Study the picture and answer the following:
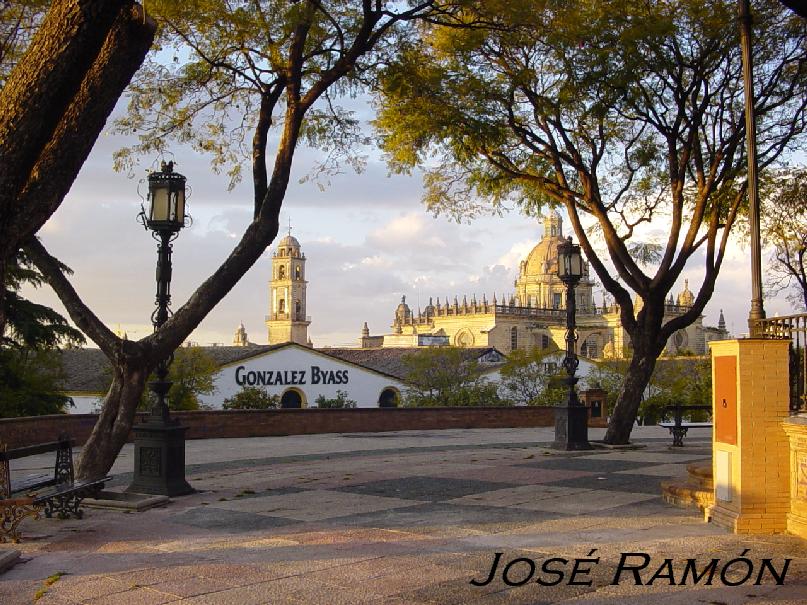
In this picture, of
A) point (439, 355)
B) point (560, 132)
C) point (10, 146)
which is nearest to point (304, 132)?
point (560, 132)

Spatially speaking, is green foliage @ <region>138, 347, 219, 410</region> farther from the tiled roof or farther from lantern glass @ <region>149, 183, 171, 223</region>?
lantern glass @ <region>149, 183, 171, 223</region>

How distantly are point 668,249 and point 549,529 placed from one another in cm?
1108

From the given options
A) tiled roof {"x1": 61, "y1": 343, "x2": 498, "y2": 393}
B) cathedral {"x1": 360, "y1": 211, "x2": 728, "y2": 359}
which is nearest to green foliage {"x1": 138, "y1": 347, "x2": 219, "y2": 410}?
tiled roof {"x1": 61, "y1": 343, "x2": 498, "y2": 393}

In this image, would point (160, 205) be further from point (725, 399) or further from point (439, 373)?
point (439, 373)

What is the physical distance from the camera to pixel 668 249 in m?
19.4

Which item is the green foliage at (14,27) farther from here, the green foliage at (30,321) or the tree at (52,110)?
the green foliage at (30,321)

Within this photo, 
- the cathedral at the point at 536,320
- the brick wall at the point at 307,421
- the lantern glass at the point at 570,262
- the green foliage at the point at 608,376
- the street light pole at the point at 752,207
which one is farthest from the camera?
the cathedral at the point at 536,320

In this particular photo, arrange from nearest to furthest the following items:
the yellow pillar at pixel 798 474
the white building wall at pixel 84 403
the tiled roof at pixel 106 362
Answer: the yellow pillar at pixel 798 474 < the white building wall at pixel 84 403 < the tiled roof at pixel 106 362

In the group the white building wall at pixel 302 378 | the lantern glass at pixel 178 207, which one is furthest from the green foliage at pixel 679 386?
the lantern glass at pixel 178 207

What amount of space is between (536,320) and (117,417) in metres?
128

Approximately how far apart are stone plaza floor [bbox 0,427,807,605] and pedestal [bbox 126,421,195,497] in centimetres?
39

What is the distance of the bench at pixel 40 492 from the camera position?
9.03 meters

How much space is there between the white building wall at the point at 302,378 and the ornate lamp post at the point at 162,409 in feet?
101

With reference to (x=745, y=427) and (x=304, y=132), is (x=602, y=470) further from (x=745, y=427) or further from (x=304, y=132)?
(x=304, y=132)
